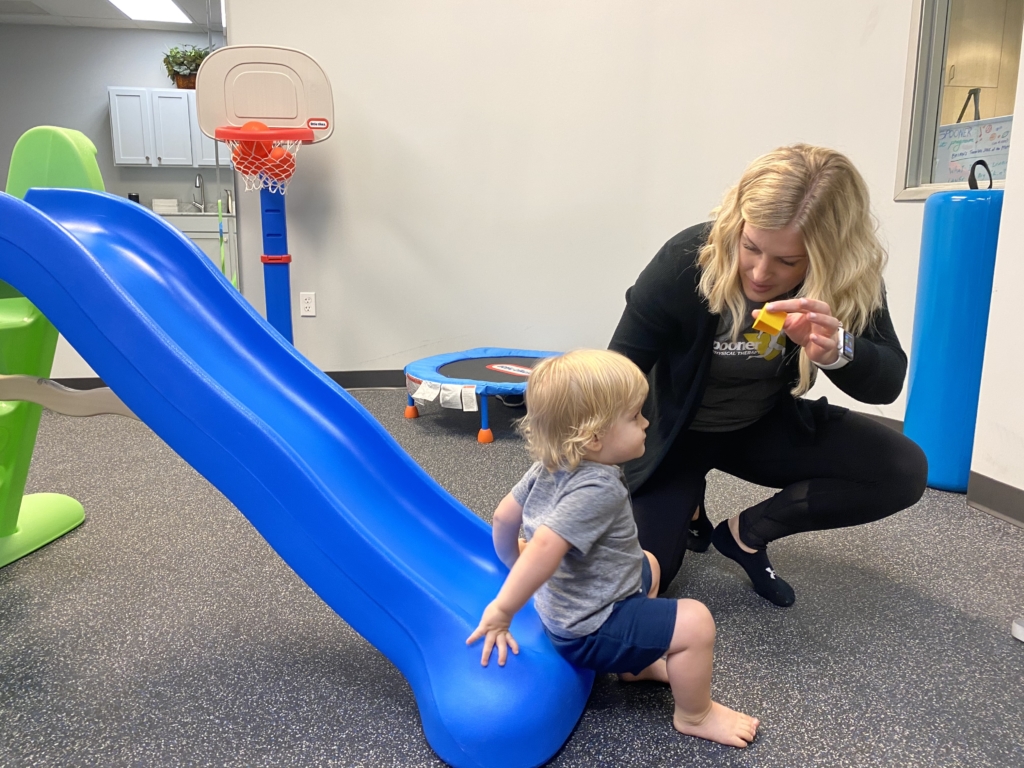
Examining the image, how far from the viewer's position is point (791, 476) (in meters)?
1.64

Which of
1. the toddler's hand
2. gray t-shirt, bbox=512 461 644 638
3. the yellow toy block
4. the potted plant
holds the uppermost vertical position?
the potted plant

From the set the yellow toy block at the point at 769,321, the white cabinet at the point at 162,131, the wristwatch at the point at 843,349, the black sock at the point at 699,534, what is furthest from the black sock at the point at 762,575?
the white cabinet at the point at 162,131

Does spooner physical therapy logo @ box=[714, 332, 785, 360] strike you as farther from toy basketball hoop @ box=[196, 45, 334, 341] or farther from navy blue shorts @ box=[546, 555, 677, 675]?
toy basketball hoop @ box=[196, 45, 334, 341]

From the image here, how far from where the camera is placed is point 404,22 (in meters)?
3.55

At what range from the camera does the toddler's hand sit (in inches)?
44.4

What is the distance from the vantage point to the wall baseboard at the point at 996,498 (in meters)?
2.13

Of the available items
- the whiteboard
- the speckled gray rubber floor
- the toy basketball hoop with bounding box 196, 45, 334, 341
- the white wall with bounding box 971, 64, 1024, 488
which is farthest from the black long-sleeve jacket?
the toy basketball hoop with bounding box 196, 45, 334, 341

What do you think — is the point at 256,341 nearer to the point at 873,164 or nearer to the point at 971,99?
the point at 873,164

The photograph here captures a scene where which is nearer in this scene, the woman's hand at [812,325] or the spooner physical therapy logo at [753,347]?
the woman's hand at [812,325]

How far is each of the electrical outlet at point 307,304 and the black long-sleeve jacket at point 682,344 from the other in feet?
8.22

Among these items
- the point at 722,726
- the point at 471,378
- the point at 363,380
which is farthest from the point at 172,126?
the point at 722,726

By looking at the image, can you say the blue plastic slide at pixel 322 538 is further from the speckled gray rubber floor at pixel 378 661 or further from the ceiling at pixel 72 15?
the ceiling at pixel 72 15

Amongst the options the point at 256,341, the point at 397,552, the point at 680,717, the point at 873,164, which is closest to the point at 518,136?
the point at 873,164

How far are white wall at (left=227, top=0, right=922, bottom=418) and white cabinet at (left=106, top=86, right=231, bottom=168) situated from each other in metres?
1.04
